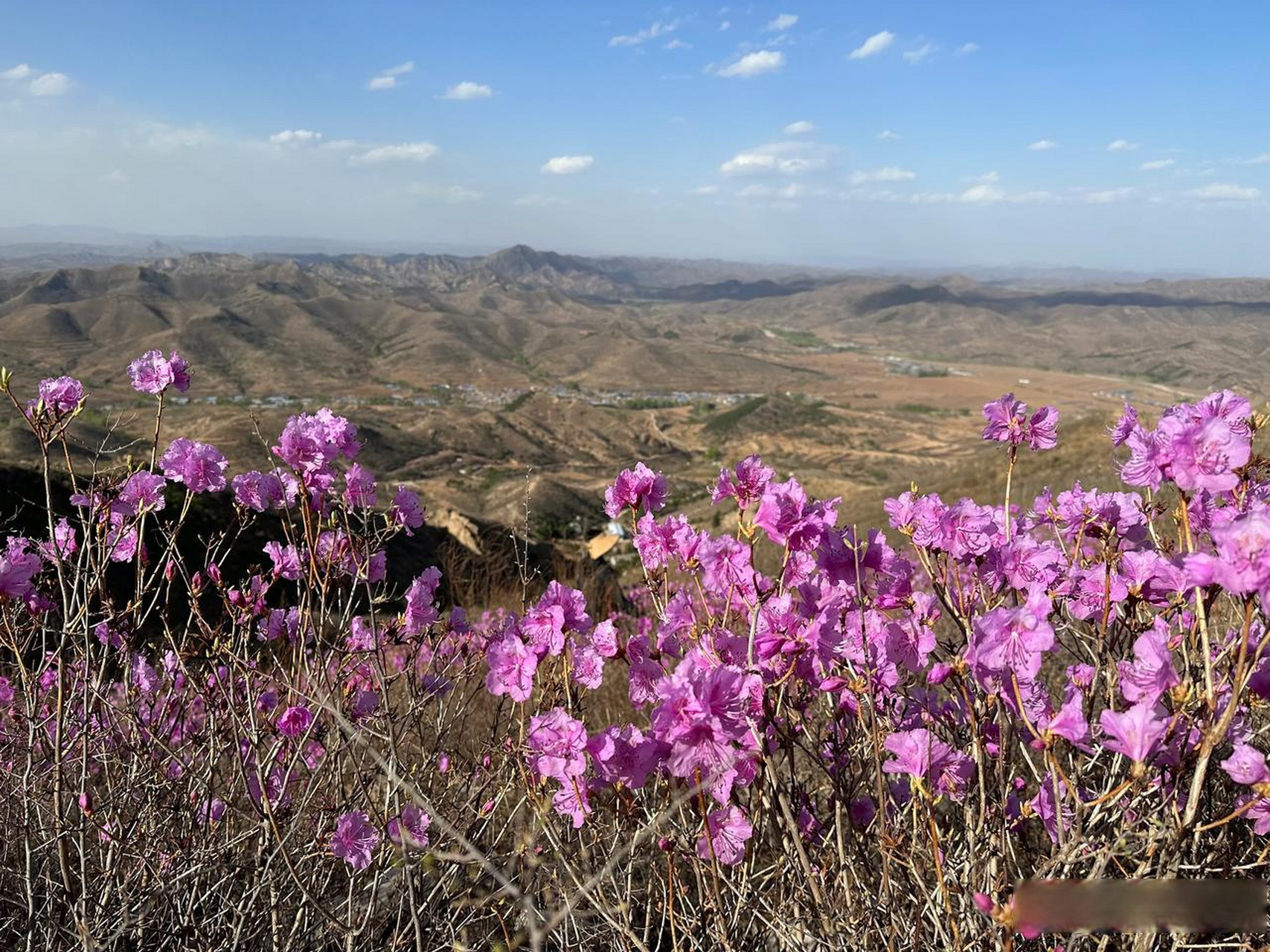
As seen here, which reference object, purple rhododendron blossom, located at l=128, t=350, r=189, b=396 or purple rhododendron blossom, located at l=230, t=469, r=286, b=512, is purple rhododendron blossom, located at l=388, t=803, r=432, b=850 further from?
purple rhododendron blossom, located at l=128, t=350, r=189, b=396

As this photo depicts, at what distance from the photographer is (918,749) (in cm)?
172

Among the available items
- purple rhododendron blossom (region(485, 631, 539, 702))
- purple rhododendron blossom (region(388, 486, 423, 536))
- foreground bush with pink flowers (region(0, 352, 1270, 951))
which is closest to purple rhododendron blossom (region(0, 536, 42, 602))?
foreground bush with pink flowers (region(0, 352, 1270, 951))

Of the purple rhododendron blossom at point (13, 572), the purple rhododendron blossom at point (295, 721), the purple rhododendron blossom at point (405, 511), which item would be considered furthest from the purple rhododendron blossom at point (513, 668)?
the purple rhododendron blossom at point (13, 572)

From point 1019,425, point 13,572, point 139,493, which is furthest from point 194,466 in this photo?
point 1019,425

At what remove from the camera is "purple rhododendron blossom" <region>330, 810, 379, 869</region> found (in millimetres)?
2186

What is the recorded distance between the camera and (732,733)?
160 cm

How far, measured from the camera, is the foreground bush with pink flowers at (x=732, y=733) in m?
1.61

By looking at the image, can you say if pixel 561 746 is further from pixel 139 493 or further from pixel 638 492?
pixel 139 493

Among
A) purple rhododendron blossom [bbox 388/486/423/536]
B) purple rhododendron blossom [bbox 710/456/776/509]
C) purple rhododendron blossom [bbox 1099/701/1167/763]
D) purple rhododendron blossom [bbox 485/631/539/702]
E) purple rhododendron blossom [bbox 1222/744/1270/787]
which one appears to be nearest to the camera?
purple rhododendron blossom [bbox 1099/701/1167/763]

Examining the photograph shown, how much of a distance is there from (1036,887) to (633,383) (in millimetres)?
117239

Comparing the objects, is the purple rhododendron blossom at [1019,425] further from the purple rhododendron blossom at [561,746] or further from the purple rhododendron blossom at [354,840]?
the purple rhododendron blossom at [354,840]

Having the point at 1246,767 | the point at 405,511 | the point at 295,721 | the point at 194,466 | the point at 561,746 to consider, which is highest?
the point at 194,466

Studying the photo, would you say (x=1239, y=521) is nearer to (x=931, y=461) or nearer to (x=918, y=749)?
(x=918, y=749)

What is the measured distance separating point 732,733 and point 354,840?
1.24 metres
